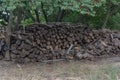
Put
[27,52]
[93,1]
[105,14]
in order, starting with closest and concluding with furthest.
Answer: [93,1] < [27,52] < [105,14]

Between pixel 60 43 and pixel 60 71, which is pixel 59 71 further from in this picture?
pixel 60 43

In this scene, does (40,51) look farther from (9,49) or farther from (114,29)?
(114,29)

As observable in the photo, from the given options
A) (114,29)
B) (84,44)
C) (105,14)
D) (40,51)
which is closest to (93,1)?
(40,51)

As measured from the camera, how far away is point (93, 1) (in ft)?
15.2

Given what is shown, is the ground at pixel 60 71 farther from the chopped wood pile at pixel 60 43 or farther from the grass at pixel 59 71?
the chopped wood pile at pixel 60 43

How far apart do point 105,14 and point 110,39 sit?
783mm

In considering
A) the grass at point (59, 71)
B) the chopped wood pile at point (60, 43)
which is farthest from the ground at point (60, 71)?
the chopped wood pile at point (60, 43)

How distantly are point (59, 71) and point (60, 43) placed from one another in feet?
5.07

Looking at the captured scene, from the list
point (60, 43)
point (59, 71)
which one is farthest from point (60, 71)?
point (60, 43)

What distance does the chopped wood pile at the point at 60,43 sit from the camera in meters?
6.04

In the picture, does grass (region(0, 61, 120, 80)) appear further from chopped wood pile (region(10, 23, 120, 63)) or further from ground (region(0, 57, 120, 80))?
chopped wood pile (region(10, 23, 120, 63))

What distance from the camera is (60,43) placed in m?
6.57

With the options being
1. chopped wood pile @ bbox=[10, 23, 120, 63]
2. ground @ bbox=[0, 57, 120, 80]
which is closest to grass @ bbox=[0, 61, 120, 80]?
ground @ bbox=[0, 57, 120, 80]

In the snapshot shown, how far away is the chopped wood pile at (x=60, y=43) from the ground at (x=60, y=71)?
32cm
